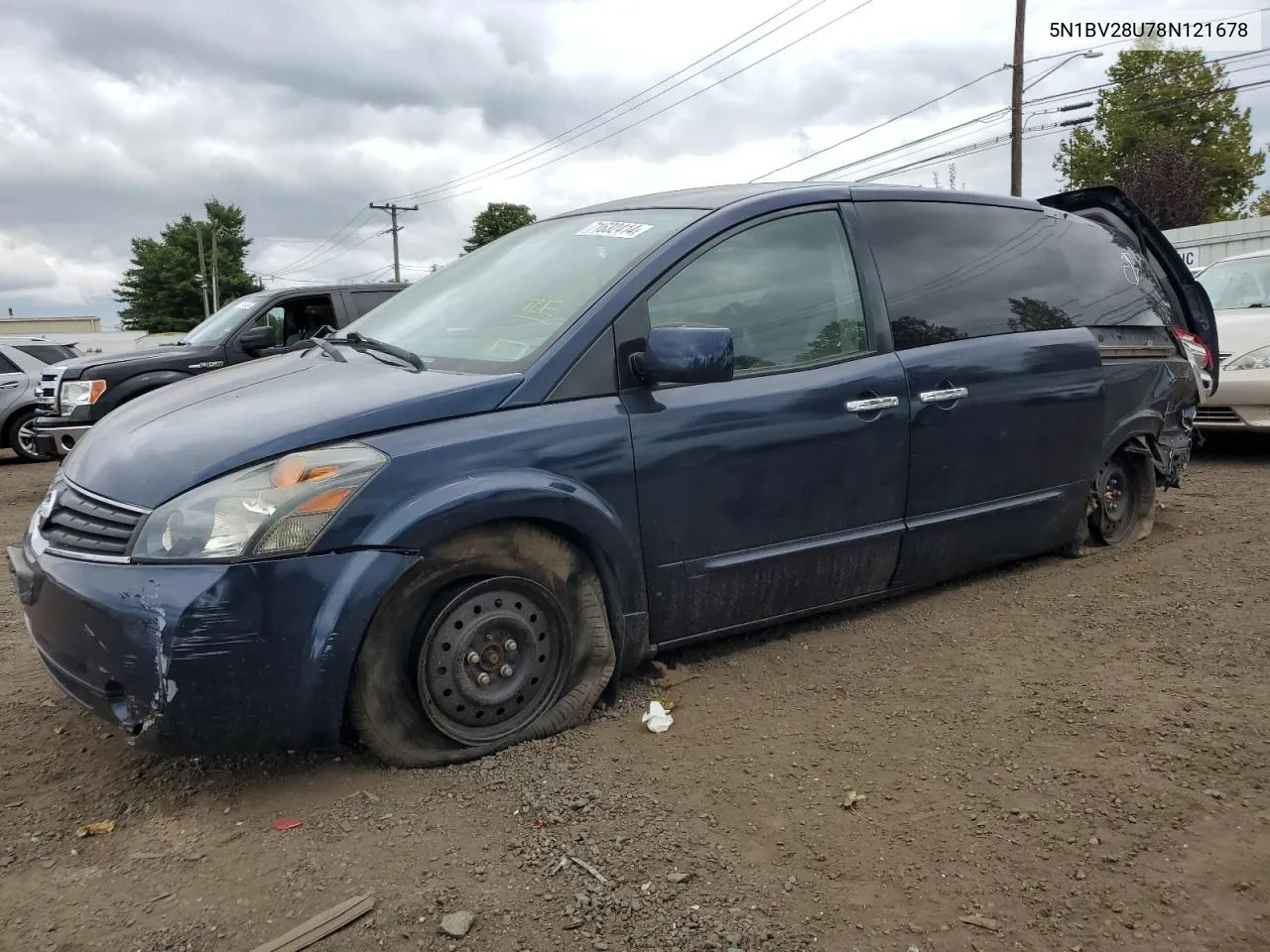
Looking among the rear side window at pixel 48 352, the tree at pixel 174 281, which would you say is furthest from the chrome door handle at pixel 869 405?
the tree at pixel 174 281

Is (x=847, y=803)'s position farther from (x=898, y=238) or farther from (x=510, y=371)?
(x=898, y=238)

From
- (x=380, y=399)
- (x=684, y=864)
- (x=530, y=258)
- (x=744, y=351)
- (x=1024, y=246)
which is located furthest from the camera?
(x=1024, y=246)

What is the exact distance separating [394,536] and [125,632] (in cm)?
68

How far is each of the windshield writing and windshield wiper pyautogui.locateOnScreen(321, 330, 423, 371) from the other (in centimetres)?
721

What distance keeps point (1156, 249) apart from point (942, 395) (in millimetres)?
2264

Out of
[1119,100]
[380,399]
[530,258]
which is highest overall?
[1119,100]

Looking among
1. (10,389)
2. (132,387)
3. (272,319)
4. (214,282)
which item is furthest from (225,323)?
(214,282)

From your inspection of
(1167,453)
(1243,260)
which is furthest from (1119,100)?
(1167,453)

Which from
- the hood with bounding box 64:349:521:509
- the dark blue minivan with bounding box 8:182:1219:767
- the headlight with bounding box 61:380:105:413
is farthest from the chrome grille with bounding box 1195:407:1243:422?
the headlight with bounding box 61:380:105:413

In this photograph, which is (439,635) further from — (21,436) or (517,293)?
(21,436)

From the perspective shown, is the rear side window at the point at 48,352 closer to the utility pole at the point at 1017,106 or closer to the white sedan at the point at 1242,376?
the white sedan at the point at 1242,376

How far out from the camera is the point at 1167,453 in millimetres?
4777

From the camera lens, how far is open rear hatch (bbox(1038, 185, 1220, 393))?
4.89 meters

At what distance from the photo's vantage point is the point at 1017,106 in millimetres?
22750
